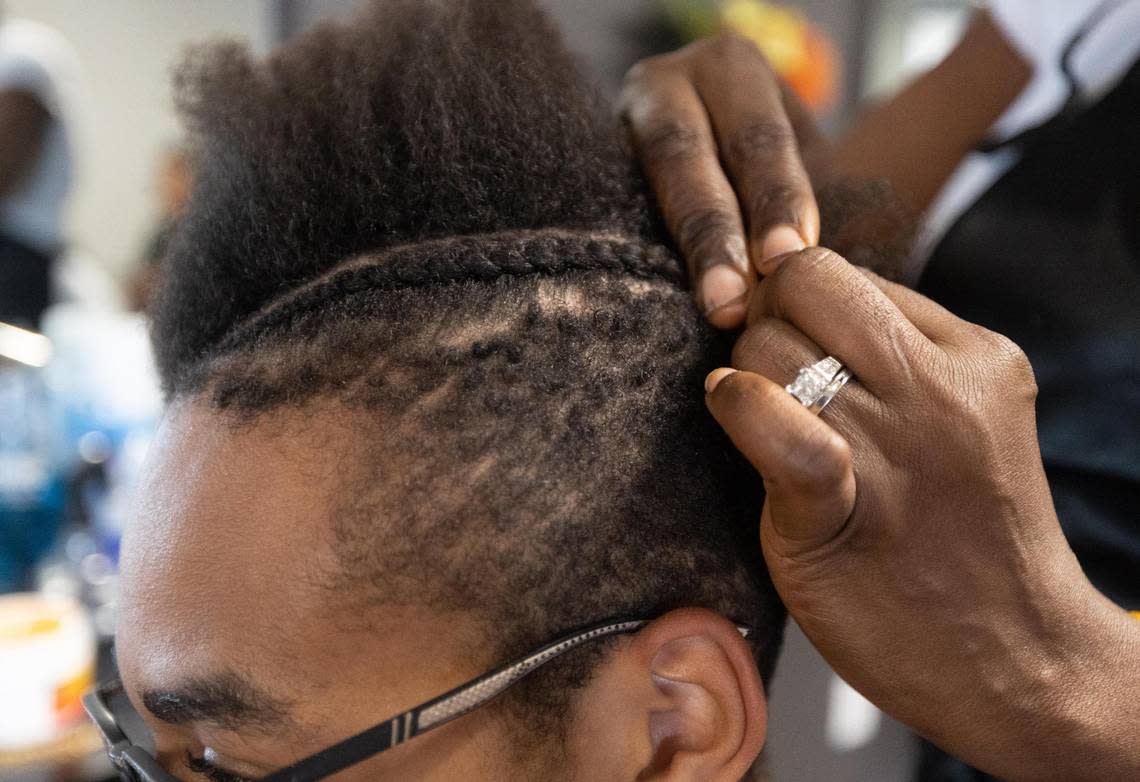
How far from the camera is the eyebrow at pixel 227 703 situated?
682 mm

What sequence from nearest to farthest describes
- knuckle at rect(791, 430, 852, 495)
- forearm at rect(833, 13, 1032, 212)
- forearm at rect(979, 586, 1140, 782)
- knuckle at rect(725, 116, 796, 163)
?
1. knuckle at rect(791, 430, 852, 495)
2. forearm at rect(979, 586, 1140, 782)
3. knuckle at rect(725, 116, 796, 163)
4. forearm at rect(833, 13, 1032, 212)

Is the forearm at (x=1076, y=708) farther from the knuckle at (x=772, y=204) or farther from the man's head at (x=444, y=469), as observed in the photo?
the knuckle at (x=772, y=204)

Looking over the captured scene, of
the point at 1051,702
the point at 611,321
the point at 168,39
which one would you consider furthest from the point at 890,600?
the point at 168,39

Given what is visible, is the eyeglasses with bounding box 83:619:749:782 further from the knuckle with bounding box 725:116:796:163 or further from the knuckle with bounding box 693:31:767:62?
the knuckle with bounding box 693:31:767:62

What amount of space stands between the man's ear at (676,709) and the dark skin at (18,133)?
6.07ft

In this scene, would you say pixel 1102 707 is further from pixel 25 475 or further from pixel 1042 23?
pixel 25 475

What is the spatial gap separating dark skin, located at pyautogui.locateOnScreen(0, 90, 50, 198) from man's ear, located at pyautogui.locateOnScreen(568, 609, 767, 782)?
1851 mm

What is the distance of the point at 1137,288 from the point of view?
849 millimetres

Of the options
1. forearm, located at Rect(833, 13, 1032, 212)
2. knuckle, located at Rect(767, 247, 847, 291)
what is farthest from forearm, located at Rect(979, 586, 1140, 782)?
forearm, located at Rect(833, 13, 1032, 212)

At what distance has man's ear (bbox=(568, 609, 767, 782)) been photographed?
70cm

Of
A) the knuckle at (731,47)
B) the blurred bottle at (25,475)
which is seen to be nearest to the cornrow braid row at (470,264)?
→ the knuckle at (731,47)

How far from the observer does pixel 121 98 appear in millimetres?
3732

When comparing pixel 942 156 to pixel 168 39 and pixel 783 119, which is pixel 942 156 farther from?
pixel 168 39

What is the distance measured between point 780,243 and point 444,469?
28 centimetres
